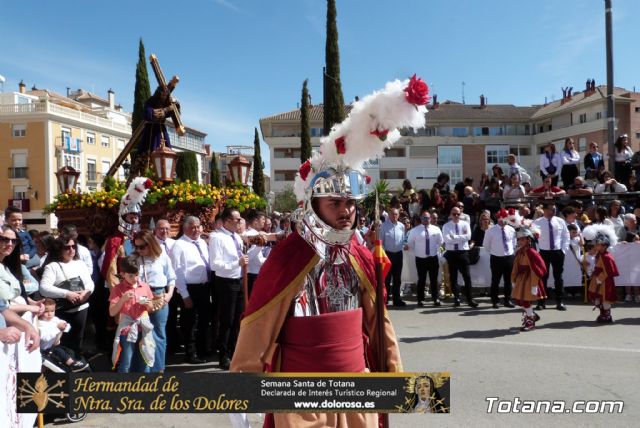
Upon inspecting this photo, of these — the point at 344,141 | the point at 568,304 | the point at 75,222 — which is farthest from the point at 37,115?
the point at 344,141

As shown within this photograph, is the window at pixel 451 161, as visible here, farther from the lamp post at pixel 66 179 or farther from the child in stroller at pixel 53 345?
the child in stroller at pixel 53 345

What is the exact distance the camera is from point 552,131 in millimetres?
56656

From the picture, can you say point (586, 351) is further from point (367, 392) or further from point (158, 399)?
point (158, 399)

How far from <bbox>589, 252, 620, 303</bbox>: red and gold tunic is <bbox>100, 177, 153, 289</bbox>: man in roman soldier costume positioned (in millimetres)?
7362

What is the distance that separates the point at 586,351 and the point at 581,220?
21.3 feet

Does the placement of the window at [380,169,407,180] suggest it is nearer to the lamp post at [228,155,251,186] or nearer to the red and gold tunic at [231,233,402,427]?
the lamp post at [228,155,251,186]

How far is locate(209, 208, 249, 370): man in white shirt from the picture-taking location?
6848 mm

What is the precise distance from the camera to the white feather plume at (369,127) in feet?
9.94

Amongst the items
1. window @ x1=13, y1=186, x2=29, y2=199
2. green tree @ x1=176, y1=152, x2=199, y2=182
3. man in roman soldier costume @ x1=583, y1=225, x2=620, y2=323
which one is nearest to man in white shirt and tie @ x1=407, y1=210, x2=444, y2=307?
man in roman soldier costume @ x1=583, y1=225, x2=620, y2=323

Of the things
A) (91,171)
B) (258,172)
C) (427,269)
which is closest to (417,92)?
(427,269)

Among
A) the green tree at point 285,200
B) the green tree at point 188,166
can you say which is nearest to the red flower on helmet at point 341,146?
the green tree at point 188,166

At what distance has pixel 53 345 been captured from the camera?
5.07 m

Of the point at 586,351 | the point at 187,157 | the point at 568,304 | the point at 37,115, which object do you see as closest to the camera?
the point at 586,351

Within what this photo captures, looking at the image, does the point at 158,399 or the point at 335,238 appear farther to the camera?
the point at 335,238
